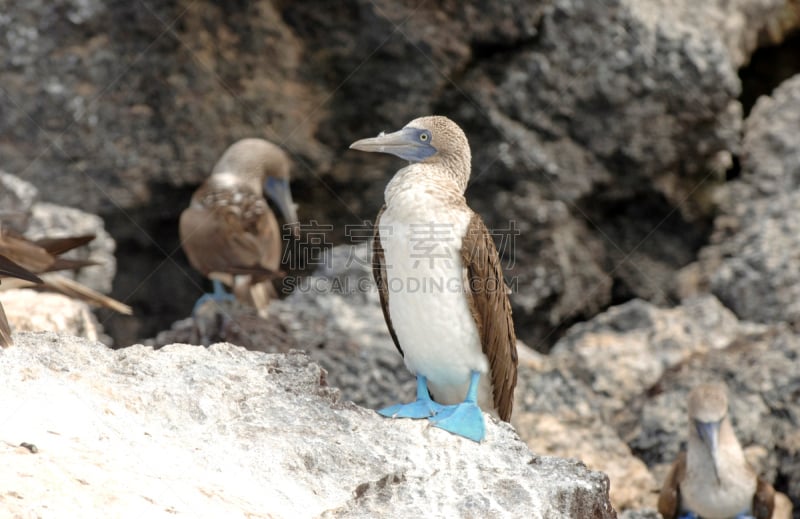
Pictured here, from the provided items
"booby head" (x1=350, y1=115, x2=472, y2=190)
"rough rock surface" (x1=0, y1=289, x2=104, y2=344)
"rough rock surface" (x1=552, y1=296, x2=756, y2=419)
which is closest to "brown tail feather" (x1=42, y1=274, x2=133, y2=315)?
"rough rock surface" (x1=0, y1=289, x2=104, y2=344)

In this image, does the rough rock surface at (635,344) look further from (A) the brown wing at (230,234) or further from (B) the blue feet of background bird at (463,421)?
(B) the blue feet of background bird at (463,421)

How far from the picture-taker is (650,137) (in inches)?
303

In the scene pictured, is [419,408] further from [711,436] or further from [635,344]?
[635,344]

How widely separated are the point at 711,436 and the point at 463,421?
2351mm

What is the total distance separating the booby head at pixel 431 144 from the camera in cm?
396

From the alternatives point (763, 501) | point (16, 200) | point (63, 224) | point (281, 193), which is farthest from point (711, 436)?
point (16, 200)

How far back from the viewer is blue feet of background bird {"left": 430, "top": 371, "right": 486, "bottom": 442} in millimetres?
3523

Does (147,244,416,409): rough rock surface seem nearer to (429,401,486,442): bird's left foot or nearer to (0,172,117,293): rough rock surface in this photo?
(0,172,117,293): rough rock surface

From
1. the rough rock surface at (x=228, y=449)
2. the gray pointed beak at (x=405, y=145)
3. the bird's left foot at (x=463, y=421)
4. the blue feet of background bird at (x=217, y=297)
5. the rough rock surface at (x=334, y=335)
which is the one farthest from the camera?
the blue feet of background bird at (x=217, y=297)

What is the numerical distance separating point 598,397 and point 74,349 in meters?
3.74

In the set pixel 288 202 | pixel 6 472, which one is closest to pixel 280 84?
pixel 288 202

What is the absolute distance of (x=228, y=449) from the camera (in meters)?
3.12

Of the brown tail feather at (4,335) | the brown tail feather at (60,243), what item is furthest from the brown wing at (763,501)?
the brown tail feather at (4,335)

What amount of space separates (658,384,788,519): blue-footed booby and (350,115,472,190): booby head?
227cm
